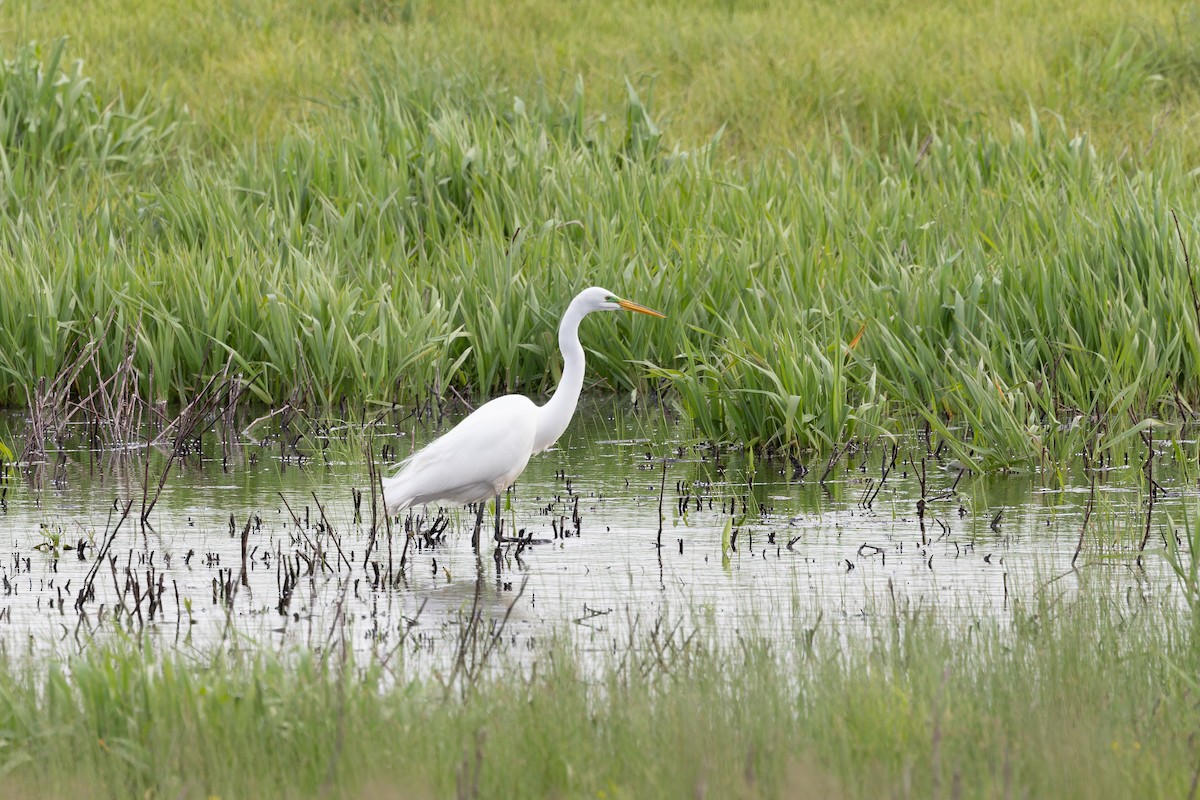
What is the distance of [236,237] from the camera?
966 cm

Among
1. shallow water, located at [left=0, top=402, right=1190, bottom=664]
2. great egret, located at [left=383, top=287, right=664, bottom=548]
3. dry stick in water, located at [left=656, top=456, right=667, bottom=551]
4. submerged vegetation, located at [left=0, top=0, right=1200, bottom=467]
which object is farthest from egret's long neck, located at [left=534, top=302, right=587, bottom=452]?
submerged vegetation, located at [left=0, top=0, right=1200, bottom=467]

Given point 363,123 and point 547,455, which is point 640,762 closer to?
point 547,455

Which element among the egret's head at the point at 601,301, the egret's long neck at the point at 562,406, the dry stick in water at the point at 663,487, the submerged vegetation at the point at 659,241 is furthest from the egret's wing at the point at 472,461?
the submerged vegetation at the point at 659,241

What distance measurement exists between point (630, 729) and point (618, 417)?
5.11 metres

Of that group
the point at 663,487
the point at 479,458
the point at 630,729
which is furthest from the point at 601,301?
the point at 630,729

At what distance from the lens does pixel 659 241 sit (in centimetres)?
984

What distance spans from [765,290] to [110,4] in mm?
10368

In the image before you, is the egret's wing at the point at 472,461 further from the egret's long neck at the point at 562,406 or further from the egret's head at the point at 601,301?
the egret's head at the point at 601,301

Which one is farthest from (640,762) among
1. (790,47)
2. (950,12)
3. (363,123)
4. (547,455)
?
(950,12)

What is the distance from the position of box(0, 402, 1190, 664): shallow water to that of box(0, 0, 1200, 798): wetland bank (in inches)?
1.3

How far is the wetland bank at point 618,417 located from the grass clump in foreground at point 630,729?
0.5 inches

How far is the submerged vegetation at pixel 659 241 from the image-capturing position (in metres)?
7.79

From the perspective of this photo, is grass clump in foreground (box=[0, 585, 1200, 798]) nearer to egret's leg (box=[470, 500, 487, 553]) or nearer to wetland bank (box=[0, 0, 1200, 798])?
wetland bank (box=[0, 0, 1200, 798])

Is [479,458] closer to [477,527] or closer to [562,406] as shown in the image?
[477,527]
